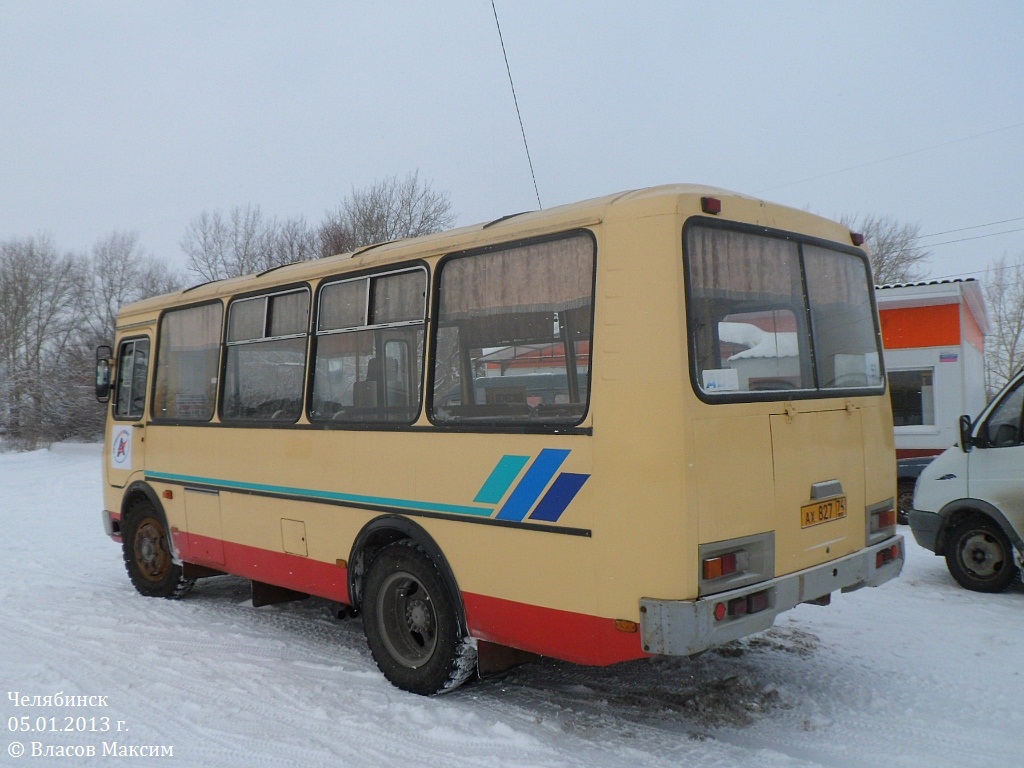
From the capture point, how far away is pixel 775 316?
15.9ft

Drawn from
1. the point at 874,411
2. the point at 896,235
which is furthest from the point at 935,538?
the point at 896,235

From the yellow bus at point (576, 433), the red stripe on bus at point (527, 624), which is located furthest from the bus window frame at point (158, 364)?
the red stripe on bus at point (527, 624)

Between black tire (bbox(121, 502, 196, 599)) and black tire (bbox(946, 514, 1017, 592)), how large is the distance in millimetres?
7192

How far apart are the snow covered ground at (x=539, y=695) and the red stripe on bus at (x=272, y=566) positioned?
1.59 ft

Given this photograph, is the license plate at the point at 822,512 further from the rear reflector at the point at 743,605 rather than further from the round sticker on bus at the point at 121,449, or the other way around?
the round sticker on bus at the point at 121,449

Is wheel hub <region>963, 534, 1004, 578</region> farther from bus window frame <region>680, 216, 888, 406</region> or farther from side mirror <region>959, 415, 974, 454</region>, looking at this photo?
bus window frame <region>680, 216, 888, 406</region>

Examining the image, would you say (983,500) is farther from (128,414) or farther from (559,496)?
(128,414)

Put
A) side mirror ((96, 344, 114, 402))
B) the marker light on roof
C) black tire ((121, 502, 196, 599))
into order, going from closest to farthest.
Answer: the marker light on roof, black tire ((121, 502, 196, 599)), side mirror ((96, 344, 114, 402))

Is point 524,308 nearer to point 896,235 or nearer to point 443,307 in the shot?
point 443,307

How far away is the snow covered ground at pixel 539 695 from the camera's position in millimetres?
4469

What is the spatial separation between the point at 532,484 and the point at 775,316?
1.68 metres

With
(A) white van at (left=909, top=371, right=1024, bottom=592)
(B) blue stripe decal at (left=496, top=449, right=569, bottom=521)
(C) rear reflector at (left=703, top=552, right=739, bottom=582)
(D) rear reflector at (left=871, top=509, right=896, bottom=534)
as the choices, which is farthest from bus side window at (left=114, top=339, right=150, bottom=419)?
(A) white van at (left=909, top=371, right=1024, bottom=592)

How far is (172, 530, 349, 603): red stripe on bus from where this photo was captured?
237 inches

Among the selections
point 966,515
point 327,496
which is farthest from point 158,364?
point 966,515
